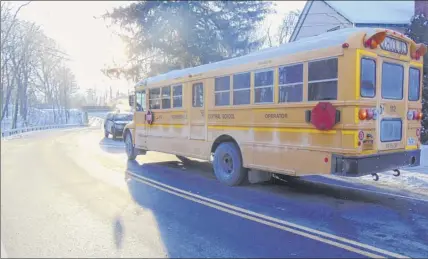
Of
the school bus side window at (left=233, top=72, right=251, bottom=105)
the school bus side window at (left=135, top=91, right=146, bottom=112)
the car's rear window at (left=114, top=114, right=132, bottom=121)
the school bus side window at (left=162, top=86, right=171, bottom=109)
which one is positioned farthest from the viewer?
the car's rear window at (left=114, top=114, right=132, bottom=121)

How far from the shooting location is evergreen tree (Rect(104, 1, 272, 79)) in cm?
2261

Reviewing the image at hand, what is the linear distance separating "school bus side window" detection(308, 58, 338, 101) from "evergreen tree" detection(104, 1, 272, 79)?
16858mm

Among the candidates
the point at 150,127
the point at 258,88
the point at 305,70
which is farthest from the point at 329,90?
the point at 150,127

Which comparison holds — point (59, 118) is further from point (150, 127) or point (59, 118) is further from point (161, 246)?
point (161, 246)

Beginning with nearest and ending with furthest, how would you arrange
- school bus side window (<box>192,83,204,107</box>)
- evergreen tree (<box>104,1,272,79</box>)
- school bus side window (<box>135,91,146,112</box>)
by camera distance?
school bus side window (<box>192,83,204,107</box>) < school bus side window (<box>135,91,146,112</box>) < evergreen tree (<box>104,1,272,79</box>)

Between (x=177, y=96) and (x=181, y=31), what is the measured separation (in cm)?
1376

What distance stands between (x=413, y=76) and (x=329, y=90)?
2152 millimetres

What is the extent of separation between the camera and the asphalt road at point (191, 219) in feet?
13.2

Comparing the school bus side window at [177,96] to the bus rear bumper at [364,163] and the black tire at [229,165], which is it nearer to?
the black tire at [229,165]

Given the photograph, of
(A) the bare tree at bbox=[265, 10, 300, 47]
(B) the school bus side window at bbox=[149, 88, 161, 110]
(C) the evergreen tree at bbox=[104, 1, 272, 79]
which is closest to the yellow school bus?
(B) the school bus side window at bbox=[149, 88, 161, 110]

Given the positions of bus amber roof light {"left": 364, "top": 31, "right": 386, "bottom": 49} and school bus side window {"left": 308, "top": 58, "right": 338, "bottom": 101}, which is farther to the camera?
school bus side window {"left": 308, "top": 58, "right": 338, "bottom": 101}

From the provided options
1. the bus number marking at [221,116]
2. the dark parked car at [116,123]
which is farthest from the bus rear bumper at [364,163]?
the dark parked car at [116,123]

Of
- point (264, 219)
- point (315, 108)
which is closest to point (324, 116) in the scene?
point (315, 108)

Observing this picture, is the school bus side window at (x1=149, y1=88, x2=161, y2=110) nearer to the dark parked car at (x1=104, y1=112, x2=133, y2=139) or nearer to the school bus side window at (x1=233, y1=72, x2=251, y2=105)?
the school bus side window at (x1=233, y1=72, x2=251, y2=105)
